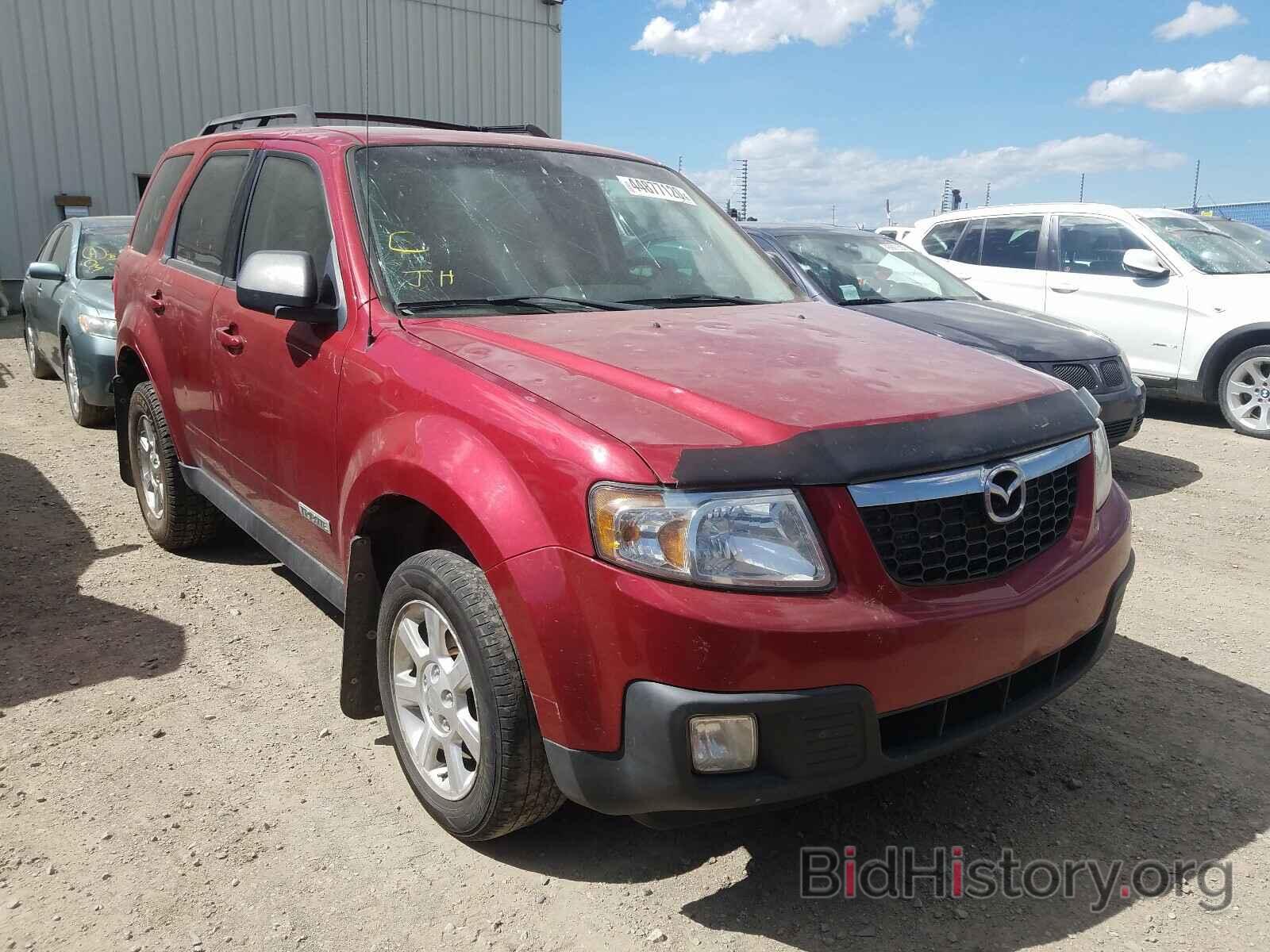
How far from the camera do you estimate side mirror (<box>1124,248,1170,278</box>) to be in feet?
26.2

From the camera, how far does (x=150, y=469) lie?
474 centimetres

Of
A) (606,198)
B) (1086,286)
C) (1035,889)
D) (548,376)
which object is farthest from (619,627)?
(1086,286)

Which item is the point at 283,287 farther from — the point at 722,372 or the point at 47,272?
the point at 47,272

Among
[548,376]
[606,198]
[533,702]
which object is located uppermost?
[606,198]

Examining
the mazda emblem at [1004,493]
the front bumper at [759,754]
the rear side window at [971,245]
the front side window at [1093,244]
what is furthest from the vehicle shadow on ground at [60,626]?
the front side window at [1093,244]

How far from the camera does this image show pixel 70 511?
5418mm

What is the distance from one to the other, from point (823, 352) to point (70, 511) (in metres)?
4.50

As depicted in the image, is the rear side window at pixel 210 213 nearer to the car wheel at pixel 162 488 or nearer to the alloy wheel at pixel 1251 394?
the car wheel at pixel 162 488

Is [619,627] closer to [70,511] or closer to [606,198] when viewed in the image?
[606,198]

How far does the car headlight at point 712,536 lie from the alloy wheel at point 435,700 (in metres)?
0.58

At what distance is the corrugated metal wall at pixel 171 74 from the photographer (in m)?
14.3

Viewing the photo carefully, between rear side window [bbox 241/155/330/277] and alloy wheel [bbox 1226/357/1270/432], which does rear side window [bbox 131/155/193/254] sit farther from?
alloy wheel [bbox 1226/357/1270/432]

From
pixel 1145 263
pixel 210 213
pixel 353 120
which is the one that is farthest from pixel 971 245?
pixel 210 213

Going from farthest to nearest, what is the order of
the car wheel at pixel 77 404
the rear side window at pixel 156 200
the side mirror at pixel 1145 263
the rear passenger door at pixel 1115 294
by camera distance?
the rear passenger door at pixel 1115 294 → the side mirror at pixel 1145 263 → the car wheel at pixel 77 404 → the rear side window at pixel 156 200
